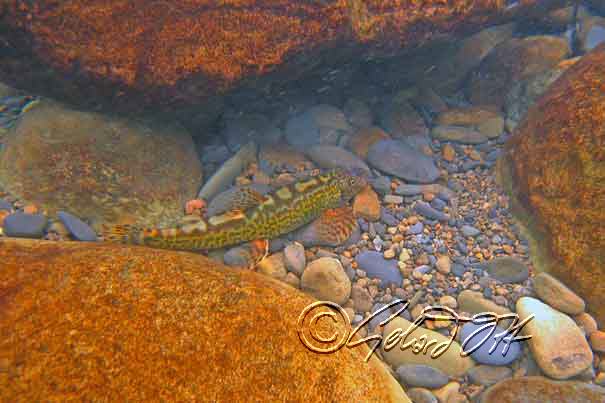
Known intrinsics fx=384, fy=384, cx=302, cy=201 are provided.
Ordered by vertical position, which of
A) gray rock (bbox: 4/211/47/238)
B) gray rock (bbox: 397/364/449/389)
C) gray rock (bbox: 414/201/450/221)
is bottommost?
gray rock (bbox: 397/364/449/389)

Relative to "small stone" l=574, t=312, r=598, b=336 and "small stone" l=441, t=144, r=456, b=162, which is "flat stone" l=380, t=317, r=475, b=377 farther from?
"small stone" l=441, t=144, r=456, b=162

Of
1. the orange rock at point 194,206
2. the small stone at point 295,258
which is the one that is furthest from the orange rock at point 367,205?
the orange rock at point 194,206

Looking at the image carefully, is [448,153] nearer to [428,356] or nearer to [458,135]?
[458,135]

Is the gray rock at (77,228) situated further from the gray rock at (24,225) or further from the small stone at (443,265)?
the small stone at (443,265)

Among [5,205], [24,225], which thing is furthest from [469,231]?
[5,205]

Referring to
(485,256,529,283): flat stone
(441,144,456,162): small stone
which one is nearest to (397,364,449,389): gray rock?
(485,256,529,283): flat stone

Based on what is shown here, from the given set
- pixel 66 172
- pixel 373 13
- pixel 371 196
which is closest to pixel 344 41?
pixel 373 13
